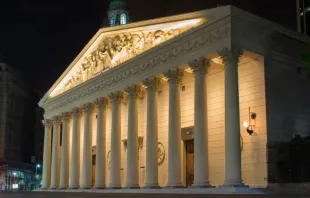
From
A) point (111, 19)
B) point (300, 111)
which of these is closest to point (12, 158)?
point (111, 19)

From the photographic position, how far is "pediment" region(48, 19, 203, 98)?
1405 inches

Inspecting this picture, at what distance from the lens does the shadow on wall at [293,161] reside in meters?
30.2

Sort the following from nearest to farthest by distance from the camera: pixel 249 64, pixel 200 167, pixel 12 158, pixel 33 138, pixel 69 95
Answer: pixel 200 167
pixel 249 64
pixel 69 95
pixel 12 158
pixel 33 138

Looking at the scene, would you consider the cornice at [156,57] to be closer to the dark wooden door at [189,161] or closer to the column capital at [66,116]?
the column capital at [66,116]

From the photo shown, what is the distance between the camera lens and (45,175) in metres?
54.5

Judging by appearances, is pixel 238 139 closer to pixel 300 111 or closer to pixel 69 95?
pixel 300 111

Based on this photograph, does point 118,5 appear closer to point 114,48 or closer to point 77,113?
point 77,113

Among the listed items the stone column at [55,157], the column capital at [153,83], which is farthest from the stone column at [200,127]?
the stone column at [55,157]

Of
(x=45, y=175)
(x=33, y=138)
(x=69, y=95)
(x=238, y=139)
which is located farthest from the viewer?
(x=33, y=138)

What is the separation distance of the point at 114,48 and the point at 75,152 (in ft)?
39.2

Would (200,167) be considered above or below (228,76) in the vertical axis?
below

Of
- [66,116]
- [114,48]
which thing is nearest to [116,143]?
[114,48]

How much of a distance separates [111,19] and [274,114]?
48.2 metres

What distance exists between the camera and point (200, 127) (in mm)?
30531
